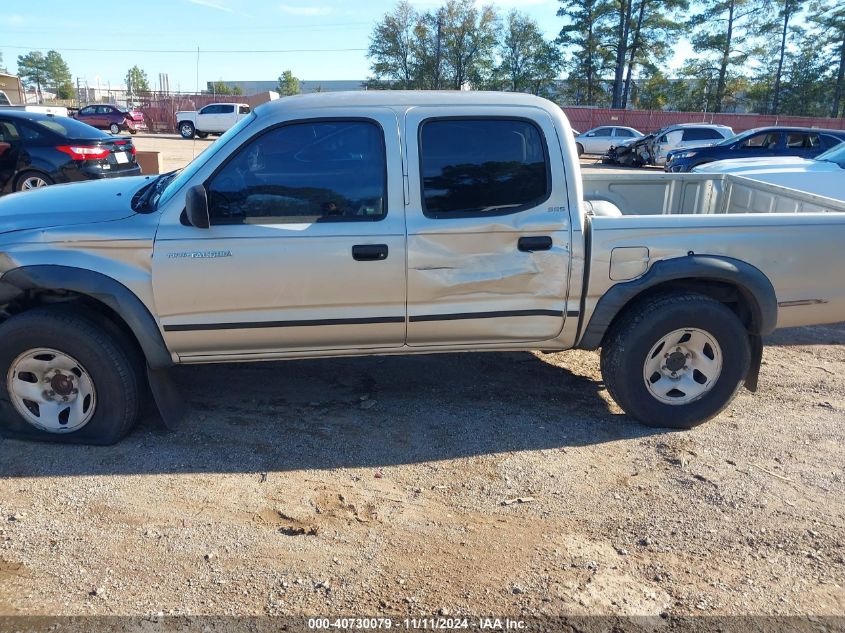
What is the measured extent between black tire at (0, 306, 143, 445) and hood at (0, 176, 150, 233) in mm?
482

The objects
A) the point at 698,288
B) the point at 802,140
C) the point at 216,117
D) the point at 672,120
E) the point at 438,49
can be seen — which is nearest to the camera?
the point at 698,288

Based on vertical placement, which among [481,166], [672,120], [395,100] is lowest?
[672,120]

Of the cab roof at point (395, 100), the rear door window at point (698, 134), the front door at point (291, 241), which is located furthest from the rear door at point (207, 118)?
the front door at point (291, 241)

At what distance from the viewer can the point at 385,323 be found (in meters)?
4.00

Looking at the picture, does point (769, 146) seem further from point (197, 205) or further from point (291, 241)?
point (197, 205)

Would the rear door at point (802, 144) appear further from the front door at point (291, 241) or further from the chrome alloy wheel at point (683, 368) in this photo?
the front door at point (291, 241)

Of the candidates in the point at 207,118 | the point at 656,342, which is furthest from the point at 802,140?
the point at 207,118

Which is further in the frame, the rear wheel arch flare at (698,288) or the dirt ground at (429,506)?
the rear wheel arch flare at (698,288)

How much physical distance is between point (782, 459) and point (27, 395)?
4312 mm

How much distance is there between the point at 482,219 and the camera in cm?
392

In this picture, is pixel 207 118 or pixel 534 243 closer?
pixel 534 243

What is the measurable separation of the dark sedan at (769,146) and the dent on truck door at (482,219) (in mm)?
14121

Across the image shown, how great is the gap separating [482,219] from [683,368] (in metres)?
1.60

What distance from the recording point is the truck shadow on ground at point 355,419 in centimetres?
391
